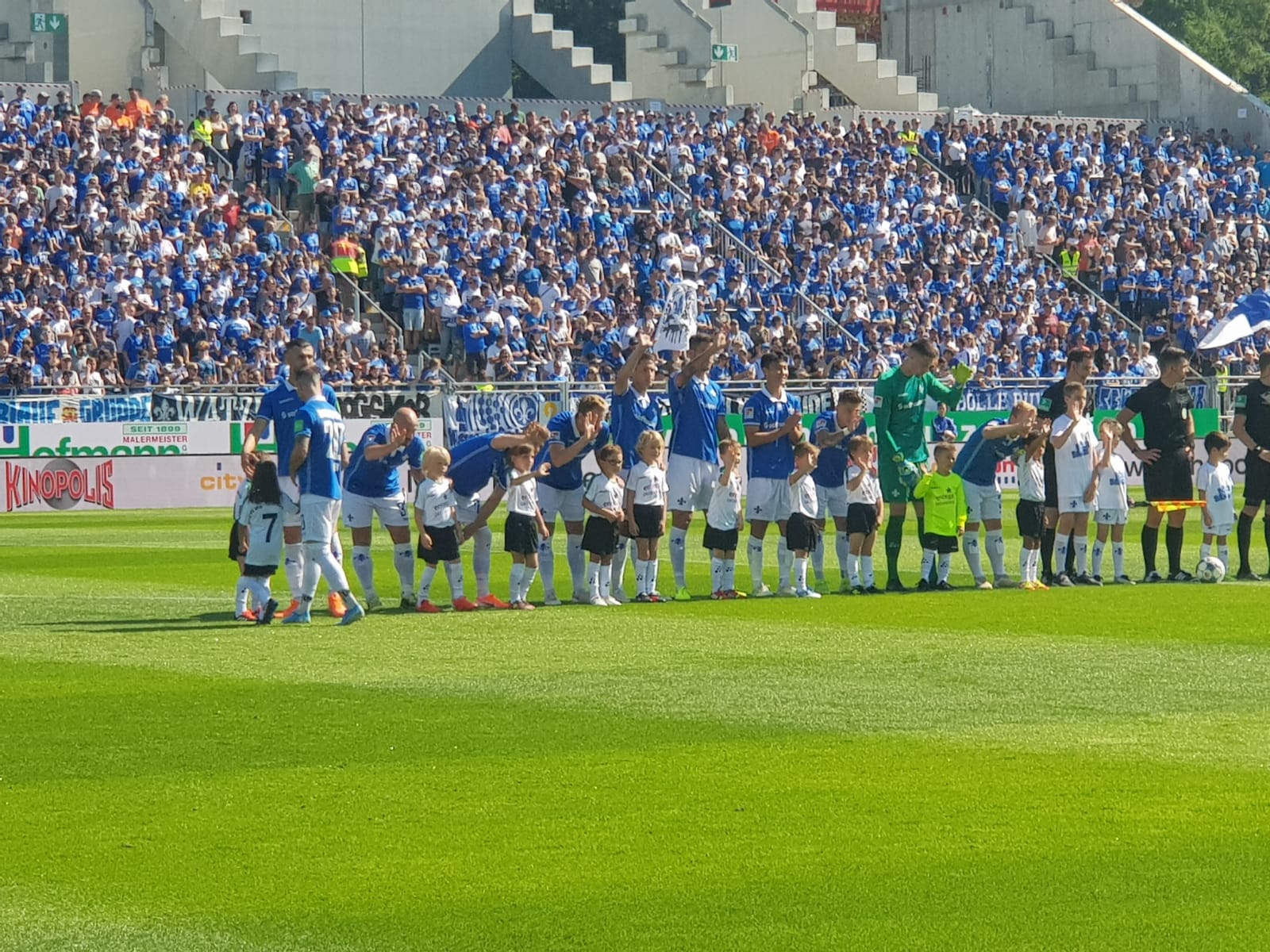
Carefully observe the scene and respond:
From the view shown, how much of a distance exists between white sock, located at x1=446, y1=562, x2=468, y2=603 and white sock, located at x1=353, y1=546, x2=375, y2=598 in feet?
2.03

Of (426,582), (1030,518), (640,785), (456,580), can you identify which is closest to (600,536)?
(456,580)

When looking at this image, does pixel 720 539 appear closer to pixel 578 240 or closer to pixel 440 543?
pixel 440 543

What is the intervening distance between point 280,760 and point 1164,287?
40704 millimetres

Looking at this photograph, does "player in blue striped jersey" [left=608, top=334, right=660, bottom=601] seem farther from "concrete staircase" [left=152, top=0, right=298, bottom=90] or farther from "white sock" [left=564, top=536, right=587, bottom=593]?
"concrete staircase" [left=152, top=0, right=298, bottom=90]

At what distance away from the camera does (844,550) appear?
18.8 m

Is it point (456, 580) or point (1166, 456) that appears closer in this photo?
point (456, 580)

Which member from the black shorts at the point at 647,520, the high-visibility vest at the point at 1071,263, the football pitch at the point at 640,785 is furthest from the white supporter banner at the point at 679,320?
the high-visibility vest at the point at 1071,263

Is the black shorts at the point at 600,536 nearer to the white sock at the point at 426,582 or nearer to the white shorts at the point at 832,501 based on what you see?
the white sock at the point at 426,582

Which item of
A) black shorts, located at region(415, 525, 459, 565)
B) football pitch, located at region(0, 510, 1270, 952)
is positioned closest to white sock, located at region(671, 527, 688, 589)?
black shorts, located at region(415, 525, 459, 565)

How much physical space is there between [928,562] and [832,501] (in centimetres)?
132

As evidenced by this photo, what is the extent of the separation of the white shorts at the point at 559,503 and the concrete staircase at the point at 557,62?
3626cm

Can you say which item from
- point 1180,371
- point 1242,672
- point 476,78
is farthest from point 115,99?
point 1242,672

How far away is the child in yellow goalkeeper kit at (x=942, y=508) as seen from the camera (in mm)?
18125

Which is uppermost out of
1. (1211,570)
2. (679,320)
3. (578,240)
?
(578,240)
